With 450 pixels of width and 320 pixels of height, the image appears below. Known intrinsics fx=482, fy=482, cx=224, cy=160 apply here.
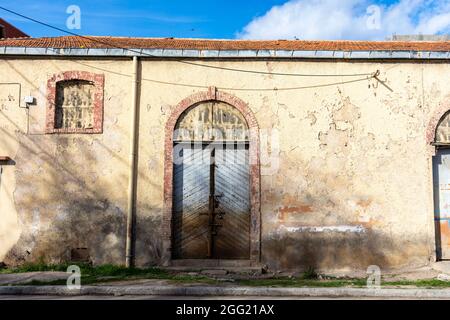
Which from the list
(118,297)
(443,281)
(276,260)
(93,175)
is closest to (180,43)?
(93,175)

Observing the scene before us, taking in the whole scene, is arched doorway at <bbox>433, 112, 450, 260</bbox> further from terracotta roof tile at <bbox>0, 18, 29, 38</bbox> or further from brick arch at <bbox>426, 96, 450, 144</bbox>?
terracotta roof tile at <bbox>0, 18, 29, 38</bbox>

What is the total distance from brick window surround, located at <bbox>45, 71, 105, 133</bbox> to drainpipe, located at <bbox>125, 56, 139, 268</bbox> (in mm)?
803

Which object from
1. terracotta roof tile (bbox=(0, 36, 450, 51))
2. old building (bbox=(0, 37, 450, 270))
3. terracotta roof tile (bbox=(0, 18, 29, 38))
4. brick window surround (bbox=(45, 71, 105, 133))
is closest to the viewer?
old building (bbox=(0, 37, 450, 270))

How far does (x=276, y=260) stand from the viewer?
11.4m

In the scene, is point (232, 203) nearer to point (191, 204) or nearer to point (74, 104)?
point (191, 204)

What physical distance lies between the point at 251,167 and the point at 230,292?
A: 3572 millimetres

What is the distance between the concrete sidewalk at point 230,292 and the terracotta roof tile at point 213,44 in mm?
6096

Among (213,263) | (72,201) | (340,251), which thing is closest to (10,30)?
(72,201)

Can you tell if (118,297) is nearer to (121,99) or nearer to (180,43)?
(121,99)

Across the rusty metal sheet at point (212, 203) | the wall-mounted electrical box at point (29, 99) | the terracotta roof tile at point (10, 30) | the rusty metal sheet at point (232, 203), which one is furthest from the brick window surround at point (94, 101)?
the terracotta roof tile at point (10, 30)

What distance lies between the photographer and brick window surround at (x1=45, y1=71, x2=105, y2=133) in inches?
461

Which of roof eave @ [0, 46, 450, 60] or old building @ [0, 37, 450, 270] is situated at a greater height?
roof eave @ [0, 46, 450, 60]

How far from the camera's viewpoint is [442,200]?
38.7ft

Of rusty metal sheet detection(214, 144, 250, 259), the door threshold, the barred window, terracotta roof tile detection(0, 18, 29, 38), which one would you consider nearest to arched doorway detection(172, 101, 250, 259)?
rusty metal sheet detection(214, 144, 250, 259)
